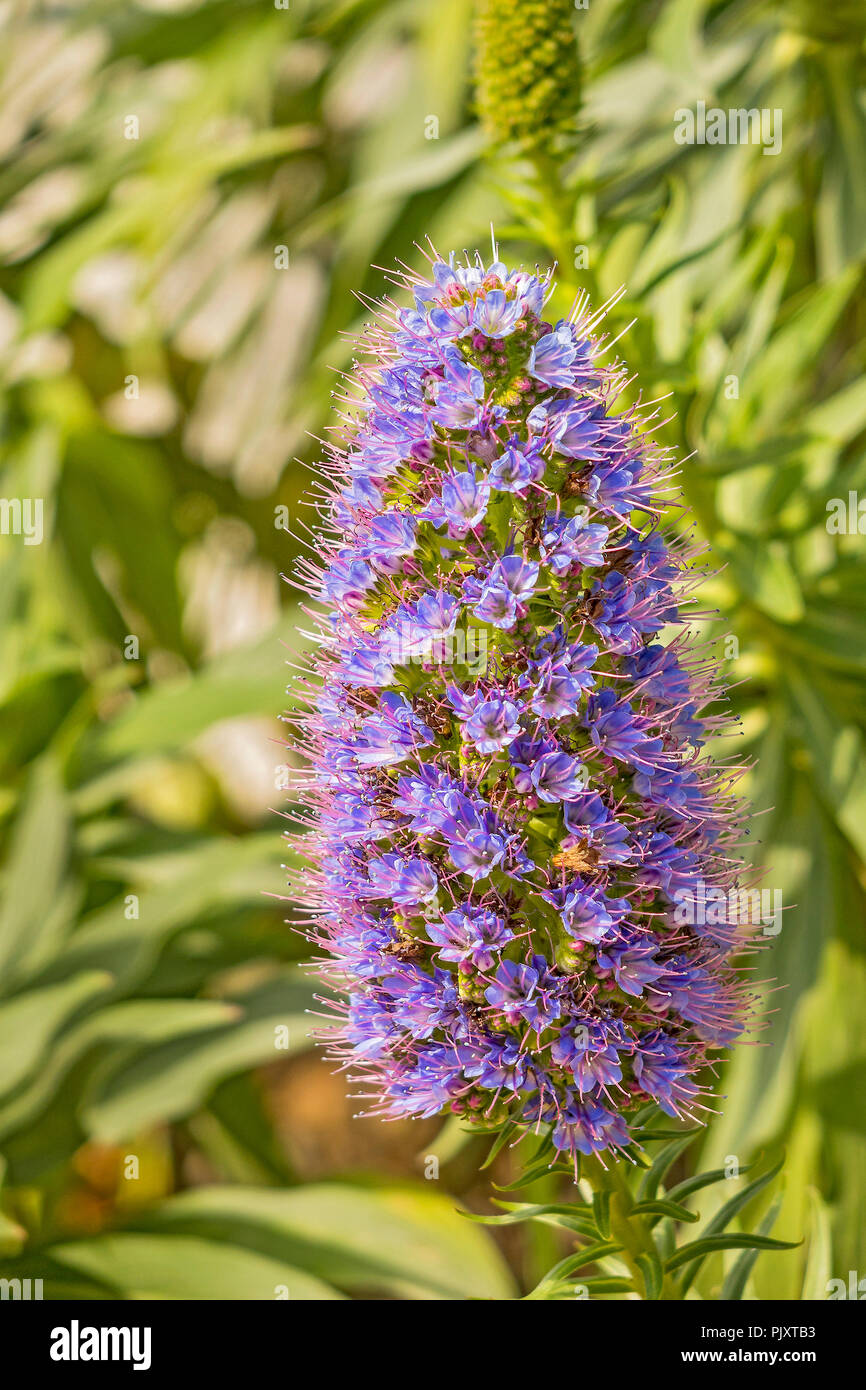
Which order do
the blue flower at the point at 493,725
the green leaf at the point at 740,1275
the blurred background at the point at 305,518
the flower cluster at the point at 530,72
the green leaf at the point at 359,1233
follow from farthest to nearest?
the green leaf at the point at 359,1233 → the blurred background at the point at 305,518 → the flower cluster at the point at 530,72 → the green leaf at the point at 740,1275 → the blue flower at the point at 493,725

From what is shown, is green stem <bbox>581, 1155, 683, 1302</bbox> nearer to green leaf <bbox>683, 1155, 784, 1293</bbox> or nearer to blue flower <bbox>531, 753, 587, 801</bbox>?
green leaf <bbox>683, 1155, 784, 1293</bbox>

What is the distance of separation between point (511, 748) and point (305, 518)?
8.38 feet

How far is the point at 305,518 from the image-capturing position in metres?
3.40

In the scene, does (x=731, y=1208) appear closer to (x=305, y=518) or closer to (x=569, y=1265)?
(x=569, y=1265)

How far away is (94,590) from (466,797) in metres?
2.23

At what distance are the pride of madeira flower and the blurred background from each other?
13 cm

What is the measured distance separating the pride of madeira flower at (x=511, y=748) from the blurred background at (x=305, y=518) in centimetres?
13

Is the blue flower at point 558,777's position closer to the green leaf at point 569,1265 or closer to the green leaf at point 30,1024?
the green leaf at point 569,1265

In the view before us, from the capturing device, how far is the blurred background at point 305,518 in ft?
5.67

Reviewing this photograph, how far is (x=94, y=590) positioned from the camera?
297cm

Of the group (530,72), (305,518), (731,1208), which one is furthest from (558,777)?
(305,518)

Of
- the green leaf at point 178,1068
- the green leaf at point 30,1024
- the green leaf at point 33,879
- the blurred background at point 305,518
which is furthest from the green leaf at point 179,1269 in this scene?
the green leaf at point 33,879
